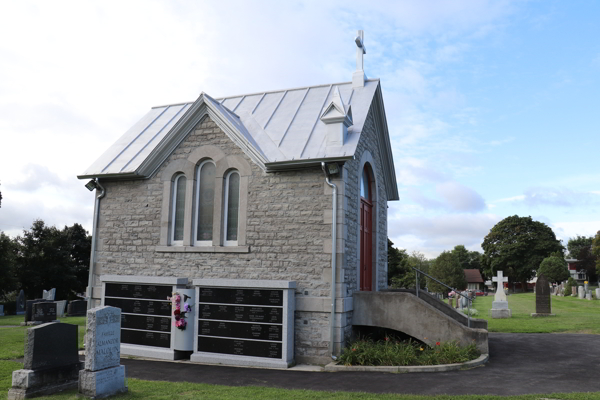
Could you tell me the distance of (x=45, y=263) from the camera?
34.1m

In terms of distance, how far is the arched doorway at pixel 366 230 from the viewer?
13.5 metres

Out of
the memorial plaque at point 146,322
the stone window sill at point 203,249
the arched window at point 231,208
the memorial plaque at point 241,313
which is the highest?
the arched window at point 231,208

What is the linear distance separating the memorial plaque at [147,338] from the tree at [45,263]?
2527cm

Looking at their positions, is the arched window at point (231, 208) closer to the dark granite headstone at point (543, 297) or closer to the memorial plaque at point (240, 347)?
the memorial plaque at point (240, 347)

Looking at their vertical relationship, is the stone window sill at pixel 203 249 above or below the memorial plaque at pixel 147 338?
above

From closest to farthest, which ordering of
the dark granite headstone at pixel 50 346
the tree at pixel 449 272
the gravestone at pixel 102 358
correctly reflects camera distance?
the gravestone at pixel 102 358, the dark granite headstone at pixel 50 346, the tree at pixel 449 272

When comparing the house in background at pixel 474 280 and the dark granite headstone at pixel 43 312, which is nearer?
the dark granite headstone at pixel 43 312

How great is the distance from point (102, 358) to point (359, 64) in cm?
1086

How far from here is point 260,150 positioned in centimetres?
1186

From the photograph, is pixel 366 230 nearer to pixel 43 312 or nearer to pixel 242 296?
pixel 242 296

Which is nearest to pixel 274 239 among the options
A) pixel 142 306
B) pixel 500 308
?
pixel 142 306

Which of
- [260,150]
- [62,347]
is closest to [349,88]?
[260,150]

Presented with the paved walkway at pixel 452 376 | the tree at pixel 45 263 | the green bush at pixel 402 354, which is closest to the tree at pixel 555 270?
the paved walkway at pixel 452 376

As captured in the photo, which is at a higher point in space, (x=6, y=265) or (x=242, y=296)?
(x=6, y=265)
